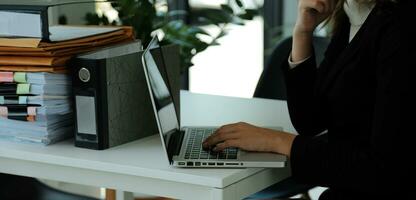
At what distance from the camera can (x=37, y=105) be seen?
182cm

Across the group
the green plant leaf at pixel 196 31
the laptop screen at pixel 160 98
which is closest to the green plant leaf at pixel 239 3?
the green plant leaf at pixel 196 31

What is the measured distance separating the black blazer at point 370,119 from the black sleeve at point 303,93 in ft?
0.35

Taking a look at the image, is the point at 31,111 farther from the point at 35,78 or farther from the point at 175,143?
the point at 175,143

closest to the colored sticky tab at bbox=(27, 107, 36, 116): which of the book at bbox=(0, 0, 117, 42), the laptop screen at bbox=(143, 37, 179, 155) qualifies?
the book at bbox=(0, 0, 117, 42)

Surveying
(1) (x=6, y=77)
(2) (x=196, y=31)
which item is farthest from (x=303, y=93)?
(2) (x=196, y=31)

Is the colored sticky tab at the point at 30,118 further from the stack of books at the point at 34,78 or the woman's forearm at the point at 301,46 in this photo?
the woman's forearm at the point at 301,46

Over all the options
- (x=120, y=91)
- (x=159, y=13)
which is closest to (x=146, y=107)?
(x=120, y=91)

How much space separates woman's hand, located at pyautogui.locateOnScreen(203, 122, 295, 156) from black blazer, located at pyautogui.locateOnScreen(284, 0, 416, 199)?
33mm

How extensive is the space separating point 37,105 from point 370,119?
0.76 metres

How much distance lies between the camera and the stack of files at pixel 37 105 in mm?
1807

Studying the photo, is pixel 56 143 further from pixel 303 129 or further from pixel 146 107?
pixel 303 129

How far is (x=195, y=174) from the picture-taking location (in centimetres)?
158

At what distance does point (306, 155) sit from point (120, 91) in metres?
0.47

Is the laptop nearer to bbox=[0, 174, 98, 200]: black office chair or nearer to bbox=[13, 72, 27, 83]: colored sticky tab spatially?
bbox=[13, 72, 27, 83]: colored sticky tab
